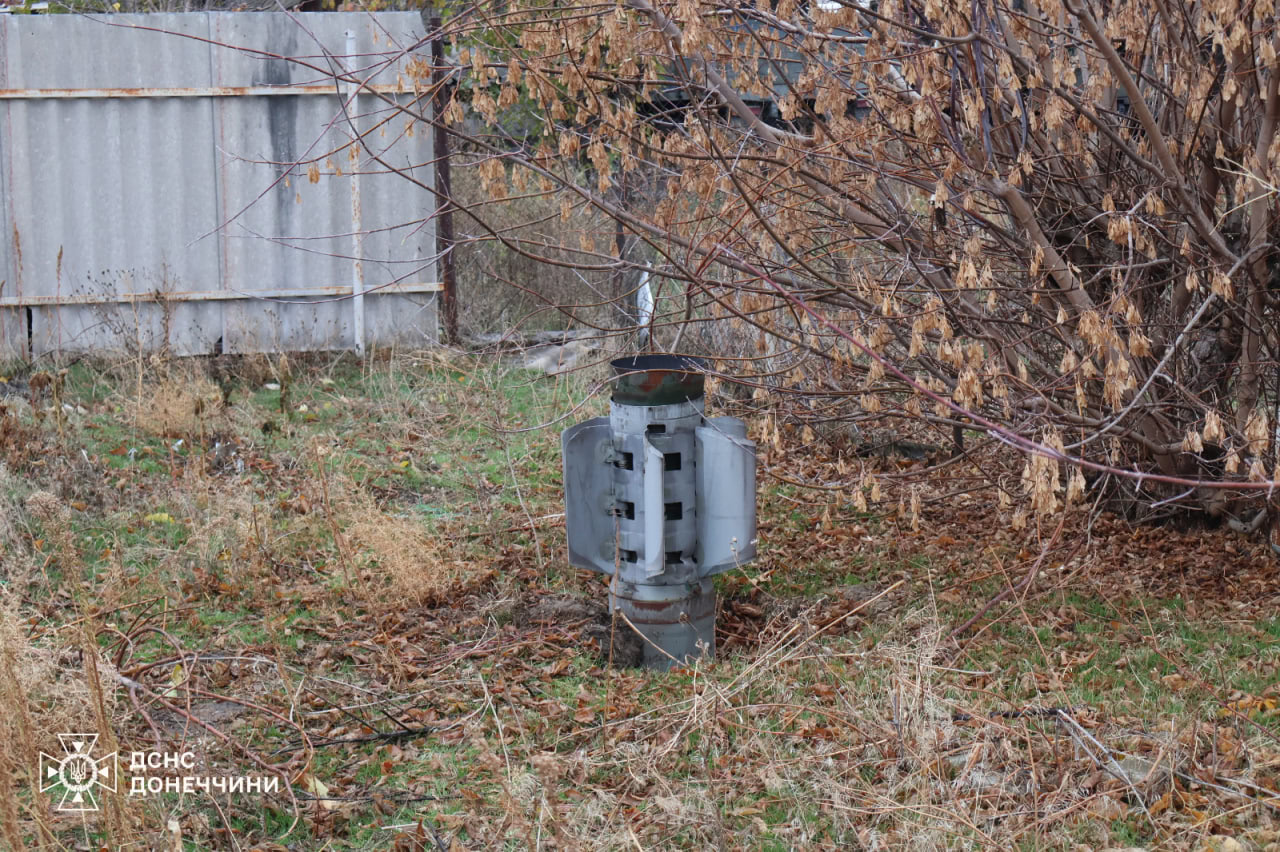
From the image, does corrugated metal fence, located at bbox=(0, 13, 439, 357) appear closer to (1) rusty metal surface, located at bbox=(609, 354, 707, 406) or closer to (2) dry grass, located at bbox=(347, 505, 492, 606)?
(2) dry grass, located at bbox=(347, 505, 492, 606)

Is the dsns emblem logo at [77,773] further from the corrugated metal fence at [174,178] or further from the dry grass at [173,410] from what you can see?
the corrugated metal fence at [174,178]

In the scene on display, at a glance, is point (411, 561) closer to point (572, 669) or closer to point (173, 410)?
point (572, 669)

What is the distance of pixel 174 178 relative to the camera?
869 cm

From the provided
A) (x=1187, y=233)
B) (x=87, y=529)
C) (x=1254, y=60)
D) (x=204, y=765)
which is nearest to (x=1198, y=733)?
(x=1187, y=233)

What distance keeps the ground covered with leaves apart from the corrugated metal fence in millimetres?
2060

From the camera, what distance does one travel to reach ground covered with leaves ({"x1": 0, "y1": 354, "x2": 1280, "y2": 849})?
3.10m

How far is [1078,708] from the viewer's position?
3.61 m

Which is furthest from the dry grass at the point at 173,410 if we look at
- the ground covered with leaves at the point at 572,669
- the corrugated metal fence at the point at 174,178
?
the corrugated metal fence at the point at 174,178

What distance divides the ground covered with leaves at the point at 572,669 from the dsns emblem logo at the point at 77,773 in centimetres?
6

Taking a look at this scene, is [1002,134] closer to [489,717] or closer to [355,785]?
[489,717]

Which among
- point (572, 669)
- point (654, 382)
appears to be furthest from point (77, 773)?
point (654, 382)

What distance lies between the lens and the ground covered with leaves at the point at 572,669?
3102mm

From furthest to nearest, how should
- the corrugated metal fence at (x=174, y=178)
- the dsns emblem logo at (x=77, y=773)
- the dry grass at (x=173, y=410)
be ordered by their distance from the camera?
the corrugated metal fence at (x=174, y=178) < the dry grass at (x=173, y=410) < the dsns emblem logo at (x=77, y=773)

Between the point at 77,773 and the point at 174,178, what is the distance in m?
6.33
